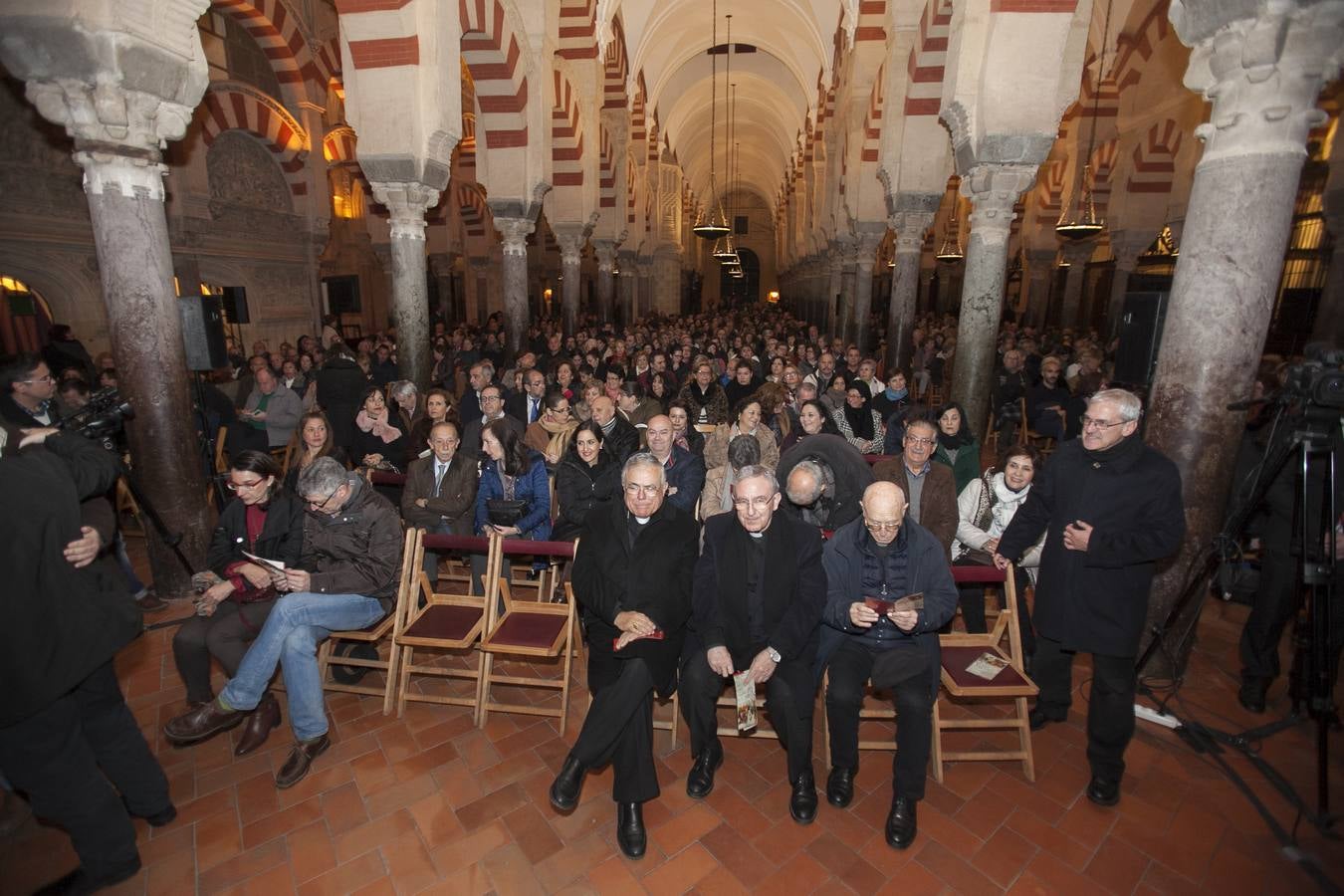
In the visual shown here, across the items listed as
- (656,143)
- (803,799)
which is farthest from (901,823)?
(656,143)

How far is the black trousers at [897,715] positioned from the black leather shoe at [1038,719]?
2.72 ft

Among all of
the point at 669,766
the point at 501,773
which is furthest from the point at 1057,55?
the point at 501,773

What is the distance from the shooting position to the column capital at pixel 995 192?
572 cm

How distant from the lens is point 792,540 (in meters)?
2.79

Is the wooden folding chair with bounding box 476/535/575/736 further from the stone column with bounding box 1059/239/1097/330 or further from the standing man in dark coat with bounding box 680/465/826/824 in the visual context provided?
the stone column with bounding box 1059/239/1097/330

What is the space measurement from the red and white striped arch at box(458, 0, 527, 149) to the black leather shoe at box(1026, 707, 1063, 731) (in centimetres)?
864

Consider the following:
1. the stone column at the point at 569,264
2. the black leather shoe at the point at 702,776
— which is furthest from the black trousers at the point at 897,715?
the stone column at the point at 569,264

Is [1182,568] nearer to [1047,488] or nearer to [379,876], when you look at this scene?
[1047,488]

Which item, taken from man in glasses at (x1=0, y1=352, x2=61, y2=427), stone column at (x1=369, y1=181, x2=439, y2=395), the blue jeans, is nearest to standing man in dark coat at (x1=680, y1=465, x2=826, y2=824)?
the blue jeans

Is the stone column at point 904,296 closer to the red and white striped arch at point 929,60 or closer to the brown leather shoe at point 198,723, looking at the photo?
the red and white striped arch at point 929,60

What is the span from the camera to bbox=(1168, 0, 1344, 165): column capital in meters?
2.84

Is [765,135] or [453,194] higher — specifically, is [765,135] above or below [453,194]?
above

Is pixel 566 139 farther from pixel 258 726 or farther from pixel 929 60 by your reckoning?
pixel 258 726

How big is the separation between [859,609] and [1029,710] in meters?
1.52
